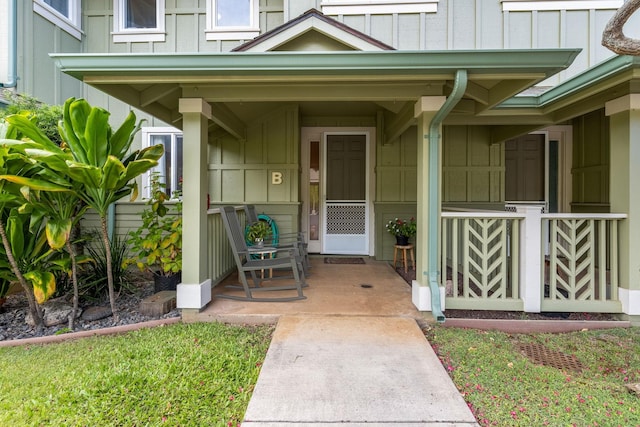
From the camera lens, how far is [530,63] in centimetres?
246

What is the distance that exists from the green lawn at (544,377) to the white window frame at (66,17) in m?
6.48

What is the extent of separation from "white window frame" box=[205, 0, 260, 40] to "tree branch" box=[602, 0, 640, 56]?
4.51 meters

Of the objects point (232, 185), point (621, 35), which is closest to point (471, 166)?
point (621, 35)

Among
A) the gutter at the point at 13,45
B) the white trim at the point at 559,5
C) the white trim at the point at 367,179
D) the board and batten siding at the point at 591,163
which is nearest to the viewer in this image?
the gutter at the point at 13,45

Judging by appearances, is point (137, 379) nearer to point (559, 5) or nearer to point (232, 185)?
point (232, 185)

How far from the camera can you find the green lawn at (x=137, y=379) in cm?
180

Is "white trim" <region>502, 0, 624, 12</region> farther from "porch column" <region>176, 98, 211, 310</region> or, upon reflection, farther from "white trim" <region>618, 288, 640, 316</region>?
"porch column" <region>176, 98, 211, 310</region>

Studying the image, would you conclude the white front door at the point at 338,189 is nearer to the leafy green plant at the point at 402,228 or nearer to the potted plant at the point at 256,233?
the leafy green plant at the point at 402,228

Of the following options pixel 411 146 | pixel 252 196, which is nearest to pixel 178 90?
pixel 252 196

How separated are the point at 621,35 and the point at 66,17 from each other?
6.78 meters

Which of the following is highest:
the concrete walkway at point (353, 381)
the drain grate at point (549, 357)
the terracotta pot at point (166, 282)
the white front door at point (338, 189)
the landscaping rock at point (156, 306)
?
the white front door at point (338, 189)

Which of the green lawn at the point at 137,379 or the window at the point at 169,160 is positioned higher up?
the window at the point at 169,160

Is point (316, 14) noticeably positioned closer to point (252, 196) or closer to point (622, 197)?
point (252, 196)

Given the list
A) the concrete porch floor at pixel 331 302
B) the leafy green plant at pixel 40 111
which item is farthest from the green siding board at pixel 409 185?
the leafy green plant at pixel 40 111
